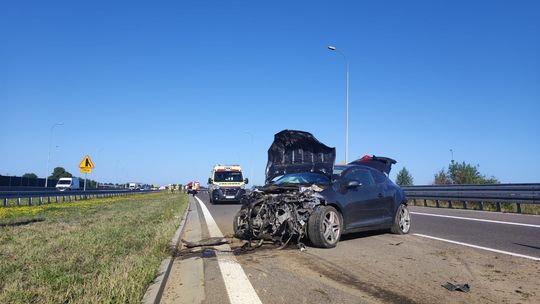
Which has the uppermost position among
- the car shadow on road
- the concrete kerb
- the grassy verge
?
the grassy verge

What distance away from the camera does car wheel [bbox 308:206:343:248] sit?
8.16m

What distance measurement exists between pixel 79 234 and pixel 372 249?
5.88m

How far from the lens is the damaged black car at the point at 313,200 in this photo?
27.7 feet

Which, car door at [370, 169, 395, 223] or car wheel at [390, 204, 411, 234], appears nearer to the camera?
car door at [370, 169, 395, 223]

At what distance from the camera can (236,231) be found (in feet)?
31.8

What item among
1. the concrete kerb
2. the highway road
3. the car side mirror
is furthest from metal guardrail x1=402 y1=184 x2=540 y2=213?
the concrete kerb

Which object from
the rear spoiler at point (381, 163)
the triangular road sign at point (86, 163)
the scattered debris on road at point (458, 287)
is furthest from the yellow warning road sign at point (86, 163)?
the scattered debris on road at point (458, 287)

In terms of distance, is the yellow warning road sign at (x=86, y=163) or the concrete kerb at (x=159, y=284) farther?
the yellow warning road sign at (x=86, y=163)

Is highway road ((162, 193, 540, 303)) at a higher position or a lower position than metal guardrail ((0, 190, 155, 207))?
lower

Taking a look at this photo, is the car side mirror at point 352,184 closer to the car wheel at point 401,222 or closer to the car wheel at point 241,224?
the car wheel at point 401,222

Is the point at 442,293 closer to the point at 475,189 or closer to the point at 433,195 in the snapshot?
the point at 475,189

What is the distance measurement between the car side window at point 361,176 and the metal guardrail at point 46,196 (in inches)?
689

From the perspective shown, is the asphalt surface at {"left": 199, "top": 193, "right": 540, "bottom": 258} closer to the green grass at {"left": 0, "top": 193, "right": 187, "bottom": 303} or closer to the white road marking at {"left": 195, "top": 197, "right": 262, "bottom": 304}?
the green grass at {"left": 0, "top": 193, "right": 187, "bottom": 303}

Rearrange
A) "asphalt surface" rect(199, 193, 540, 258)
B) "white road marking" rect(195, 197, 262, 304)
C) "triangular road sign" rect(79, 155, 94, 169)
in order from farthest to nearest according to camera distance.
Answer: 1. "triangular road sign" rect(79, 155, 94, 169)
2. "asphalt surface" rect(199, 193, 540, 258)
3. "white road marking" rect(195, 197, 262, 304)
